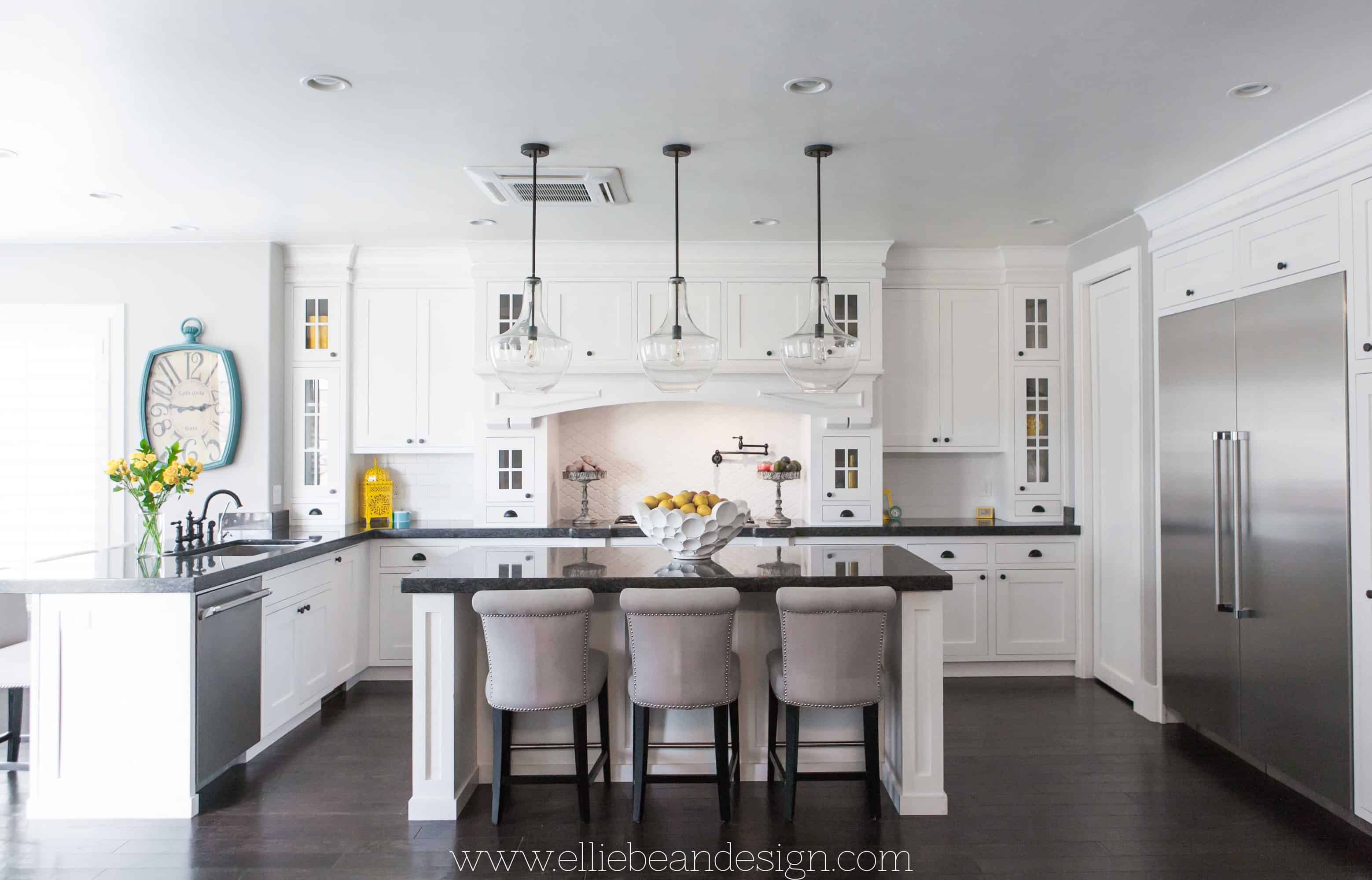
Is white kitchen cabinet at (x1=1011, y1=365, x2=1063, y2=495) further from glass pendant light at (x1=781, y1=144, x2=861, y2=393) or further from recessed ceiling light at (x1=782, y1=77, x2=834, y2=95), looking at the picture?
recessed ceiling light at (x1=782, y1=77, x2=834, y2=95)

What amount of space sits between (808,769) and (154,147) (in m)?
3.64

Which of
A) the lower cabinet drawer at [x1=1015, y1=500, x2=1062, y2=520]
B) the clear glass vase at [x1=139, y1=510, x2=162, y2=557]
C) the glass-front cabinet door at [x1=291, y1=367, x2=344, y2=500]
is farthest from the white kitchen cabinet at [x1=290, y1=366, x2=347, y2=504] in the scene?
the lower cabinet drawer at [x1=1015, y1=500, x2=1062, y2=520]

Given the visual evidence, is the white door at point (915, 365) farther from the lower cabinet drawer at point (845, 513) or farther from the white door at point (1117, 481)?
the white door at point (1117, 481)

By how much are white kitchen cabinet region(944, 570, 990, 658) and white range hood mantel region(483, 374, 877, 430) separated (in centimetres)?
113

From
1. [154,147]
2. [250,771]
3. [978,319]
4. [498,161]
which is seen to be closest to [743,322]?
[978,319]

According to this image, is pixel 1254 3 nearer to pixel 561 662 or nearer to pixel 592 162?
pixel 592 162

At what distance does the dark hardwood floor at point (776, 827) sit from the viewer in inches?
111

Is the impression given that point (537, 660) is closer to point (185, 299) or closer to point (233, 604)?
point (233, 604)

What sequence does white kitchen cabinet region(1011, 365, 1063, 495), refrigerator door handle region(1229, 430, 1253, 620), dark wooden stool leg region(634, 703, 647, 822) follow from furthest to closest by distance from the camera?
white kitchen cabinet region(1011, 365, 1063, 495), refrigerator door handle region(1229, 430, 1253, 620), dark wooden stool leg region(634, 703, 647, 822)

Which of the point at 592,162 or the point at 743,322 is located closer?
the point at 592,162

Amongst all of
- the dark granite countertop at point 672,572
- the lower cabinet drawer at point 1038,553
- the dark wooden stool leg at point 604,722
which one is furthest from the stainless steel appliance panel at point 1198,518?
the dark wooden stool leg at point 604,722

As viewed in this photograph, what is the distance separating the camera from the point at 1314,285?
10.7 ft

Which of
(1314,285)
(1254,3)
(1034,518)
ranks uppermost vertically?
(1254,3)

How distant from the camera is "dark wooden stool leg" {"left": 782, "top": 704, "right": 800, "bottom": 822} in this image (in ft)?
10.1
